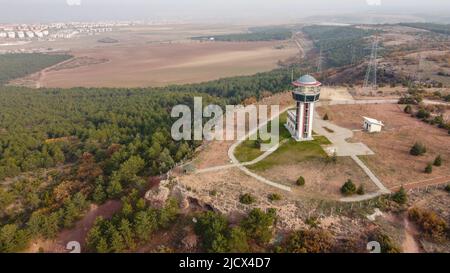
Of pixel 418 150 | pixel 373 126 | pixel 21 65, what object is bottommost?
pixel 21 65

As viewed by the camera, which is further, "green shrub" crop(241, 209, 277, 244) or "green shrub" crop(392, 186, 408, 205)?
"green shrub" crop(392, 186, 408, 205)

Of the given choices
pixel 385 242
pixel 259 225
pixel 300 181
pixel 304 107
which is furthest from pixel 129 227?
pixel 304 107

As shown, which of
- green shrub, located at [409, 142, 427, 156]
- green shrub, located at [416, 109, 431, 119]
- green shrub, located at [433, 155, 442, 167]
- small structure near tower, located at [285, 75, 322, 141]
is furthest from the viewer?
green shrub, located at [416, 109, 431, 119]

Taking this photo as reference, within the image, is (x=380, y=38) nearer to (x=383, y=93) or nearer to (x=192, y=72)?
(x=192, y=72)

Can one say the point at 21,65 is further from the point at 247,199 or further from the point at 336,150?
the point at 247,199

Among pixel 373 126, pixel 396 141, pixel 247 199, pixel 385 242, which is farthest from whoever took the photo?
pixel 373 126

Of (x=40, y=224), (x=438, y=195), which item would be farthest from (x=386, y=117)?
(x=40, y=224)

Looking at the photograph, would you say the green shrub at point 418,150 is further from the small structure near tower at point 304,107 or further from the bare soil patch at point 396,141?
the small structure near tower at point 304,107

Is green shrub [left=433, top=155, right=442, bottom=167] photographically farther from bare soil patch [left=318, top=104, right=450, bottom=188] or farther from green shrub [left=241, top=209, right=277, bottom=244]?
green shrub [left=241, top=209, right=277, bottom=244]

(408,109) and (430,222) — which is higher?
(408,109)

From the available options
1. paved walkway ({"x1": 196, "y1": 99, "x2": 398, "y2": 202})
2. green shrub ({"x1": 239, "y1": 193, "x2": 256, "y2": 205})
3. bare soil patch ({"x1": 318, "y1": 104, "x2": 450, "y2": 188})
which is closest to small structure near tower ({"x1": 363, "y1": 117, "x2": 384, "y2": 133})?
bare soil patch ({"x1": 318, "y1": 104, "x2": 450, "y2": 188})
